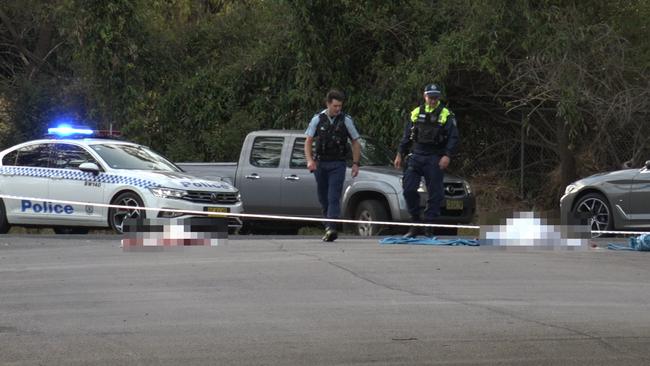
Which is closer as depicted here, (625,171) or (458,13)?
(625,171)

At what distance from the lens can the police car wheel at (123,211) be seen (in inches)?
613

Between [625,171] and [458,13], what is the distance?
587cm

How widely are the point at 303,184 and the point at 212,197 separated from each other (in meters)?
1.77

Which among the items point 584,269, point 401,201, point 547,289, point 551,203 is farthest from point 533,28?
point 547,289

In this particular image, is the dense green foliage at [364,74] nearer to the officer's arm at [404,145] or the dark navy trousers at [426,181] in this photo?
the officer's arm at [404,145]

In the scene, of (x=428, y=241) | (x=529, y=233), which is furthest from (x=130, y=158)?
(x=529, y=233)

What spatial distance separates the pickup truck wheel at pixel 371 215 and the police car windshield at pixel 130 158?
2.95m

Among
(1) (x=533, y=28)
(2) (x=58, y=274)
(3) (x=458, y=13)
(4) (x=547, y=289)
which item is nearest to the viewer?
(4) (x=547, y=289)

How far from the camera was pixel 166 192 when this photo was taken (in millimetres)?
15453

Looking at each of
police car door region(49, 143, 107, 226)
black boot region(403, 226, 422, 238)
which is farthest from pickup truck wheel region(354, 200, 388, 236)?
police car door region(49, 143, 107, 226)

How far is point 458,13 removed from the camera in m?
20.2

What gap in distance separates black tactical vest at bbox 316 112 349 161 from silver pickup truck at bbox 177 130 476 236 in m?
2.51

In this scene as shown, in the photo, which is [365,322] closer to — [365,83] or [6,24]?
[365,83]

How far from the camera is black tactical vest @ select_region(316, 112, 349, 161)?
13.6 metres
